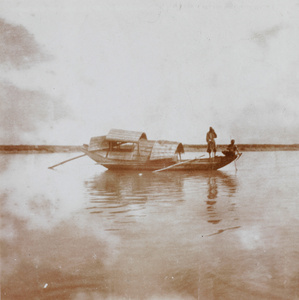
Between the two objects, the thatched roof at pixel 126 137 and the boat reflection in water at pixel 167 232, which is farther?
the thatched roof at pixel 126 137

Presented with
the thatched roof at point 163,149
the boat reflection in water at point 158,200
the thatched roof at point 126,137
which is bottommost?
the boat reflection in water at point 158,200

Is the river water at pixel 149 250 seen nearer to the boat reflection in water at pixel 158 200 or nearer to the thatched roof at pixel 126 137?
the boat reflection in water at pixel 158 200

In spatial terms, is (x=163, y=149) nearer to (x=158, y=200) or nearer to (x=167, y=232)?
(x=158, y=200)

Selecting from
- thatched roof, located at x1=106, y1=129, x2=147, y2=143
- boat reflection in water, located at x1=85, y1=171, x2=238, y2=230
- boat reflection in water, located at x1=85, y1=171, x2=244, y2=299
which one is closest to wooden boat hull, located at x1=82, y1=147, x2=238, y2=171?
thatched roof, located at x1=106, y1=129, x2=147, y2=143

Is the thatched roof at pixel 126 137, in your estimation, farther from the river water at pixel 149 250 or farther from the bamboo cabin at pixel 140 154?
the river water at pixel 149 250

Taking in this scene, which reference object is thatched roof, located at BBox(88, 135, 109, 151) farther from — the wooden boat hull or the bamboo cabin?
the wooden boat hull

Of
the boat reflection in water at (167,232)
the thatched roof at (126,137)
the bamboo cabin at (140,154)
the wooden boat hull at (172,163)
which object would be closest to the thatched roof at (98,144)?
the bamboo cabin at (140,154)

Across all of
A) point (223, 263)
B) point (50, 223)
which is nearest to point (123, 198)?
point (50, 223)

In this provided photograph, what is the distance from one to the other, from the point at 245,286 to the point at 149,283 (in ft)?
2.56

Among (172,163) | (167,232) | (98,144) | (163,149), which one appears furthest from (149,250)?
(98,144)

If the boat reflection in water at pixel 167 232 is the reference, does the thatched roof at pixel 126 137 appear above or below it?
above

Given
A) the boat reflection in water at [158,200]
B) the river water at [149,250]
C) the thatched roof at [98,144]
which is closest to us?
the river water at [149,250]

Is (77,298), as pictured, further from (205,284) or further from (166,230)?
(166,230)

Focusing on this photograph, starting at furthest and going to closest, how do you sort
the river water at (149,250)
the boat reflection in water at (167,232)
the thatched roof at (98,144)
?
the thatched roof at (98,144), the boat reflection in water at (167,232), the river water at (149,250)
